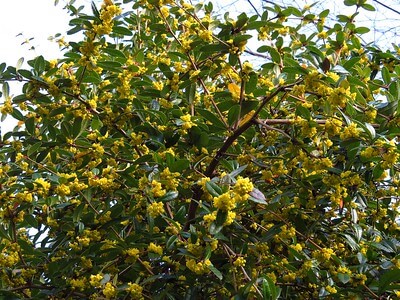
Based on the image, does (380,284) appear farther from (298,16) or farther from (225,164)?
(298,16)

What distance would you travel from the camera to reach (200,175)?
1.55 metres

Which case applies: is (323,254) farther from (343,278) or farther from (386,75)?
(386,75)

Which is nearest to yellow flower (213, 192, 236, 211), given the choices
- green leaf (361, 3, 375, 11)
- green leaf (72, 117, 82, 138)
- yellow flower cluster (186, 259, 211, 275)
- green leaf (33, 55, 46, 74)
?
yellow flower cluster (186, 259, 211, 275)

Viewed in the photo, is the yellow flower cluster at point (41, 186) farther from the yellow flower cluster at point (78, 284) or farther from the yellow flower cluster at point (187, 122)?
the yellow flower cluster at point (187, 122)

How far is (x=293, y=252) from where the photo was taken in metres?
1.55

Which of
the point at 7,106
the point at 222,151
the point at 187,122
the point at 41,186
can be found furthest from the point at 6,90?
the point at 222,151

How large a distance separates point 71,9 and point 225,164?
97 cm

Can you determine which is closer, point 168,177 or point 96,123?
point 168,177

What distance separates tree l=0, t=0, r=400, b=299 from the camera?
1.47 metres

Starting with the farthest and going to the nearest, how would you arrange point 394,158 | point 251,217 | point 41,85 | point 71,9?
point 71,9 → point 251,217 → point 41,85 → point 394,158

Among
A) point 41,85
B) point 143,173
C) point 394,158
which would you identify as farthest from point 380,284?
point 41,85

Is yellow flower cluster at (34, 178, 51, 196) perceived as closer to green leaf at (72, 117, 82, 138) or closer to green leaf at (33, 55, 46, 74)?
green leaf at (72, 117, 82, 138)

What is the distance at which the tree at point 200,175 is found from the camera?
1.47 m

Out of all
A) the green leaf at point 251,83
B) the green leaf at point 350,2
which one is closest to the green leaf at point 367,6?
the green leaf at point 350,2
